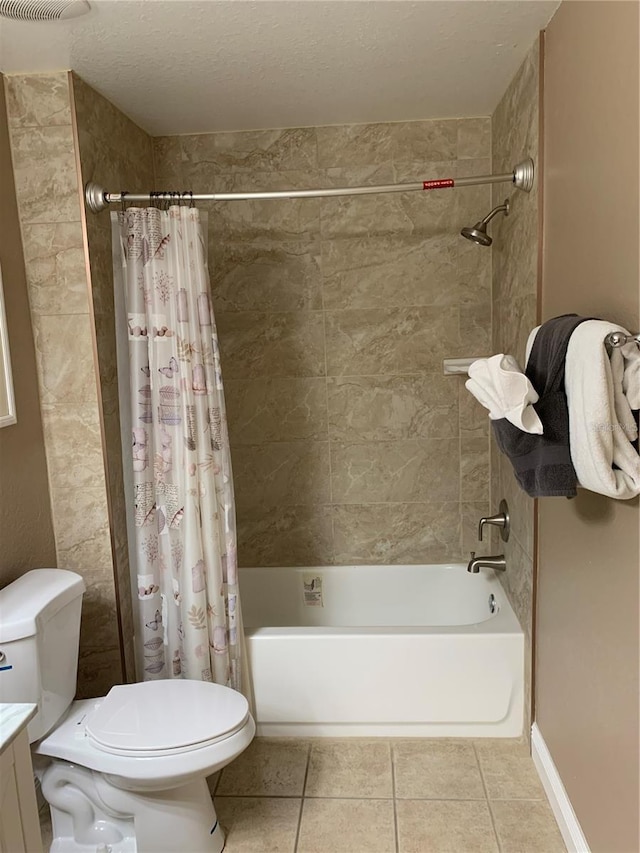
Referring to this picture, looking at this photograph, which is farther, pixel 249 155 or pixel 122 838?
pixel 249 155

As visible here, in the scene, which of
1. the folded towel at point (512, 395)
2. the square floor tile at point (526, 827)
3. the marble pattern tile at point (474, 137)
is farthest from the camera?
the marble pattern tile at point (474, 137)

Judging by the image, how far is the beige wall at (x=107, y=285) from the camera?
6.91 feet

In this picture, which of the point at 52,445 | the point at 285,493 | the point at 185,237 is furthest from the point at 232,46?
the point at 285,493

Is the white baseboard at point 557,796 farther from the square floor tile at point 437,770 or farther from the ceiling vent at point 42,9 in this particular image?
the ceiling vent at point 42,9

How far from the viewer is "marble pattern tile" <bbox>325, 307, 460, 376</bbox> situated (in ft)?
9.05

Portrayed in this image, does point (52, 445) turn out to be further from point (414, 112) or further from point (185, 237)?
point (414, 112)

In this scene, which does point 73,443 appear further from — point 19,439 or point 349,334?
point 349,334

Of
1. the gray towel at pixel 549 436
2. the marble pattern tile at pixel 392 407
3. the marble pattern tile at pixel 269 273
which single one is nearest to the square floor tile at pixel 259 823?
the gray towel at pixel 549 436

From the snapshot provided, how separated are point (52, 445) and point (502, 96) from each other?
2027 mm

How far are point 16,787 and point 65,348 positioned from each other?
1288 mm

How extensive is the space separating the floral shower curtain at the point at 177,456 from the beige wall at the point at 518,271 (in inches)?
38.8

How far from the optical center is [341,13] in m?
1.71

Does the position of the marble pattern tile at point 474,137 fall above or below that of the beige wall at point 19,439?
above

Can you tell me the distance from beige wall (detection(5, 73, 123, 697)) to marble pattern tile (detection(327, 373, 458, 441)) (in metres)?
1.08
